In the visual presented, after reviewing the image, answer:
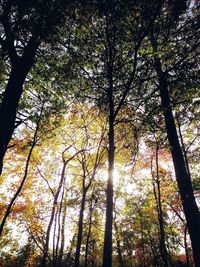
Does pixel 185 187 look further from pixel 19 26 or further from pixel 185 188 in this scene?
pixel 19 26

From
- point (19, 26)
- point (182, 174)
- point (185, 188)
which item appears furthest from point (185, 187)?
point (19, 26)

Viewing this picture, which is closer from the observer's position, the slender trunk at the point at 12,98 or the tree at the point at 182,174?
the slender trunk at the point at 12,98

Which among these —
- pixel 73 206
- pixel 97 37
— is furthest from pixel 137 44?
pixel 73 206

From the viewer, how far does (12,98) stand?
754cm

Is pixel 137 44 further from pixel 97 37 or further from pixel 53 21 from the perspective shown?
pixel 53 21

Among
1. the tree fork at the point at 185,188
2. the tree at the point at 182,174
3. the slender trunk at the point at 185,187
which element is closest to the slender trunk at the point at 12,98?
the tree at the point at 182,174

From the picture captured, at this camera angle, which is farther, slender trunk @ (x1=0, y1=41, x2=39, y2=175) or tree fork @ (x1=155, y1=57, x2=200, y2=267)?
tree fork @ (x1=155, y1=57, x2=200, y2=267)

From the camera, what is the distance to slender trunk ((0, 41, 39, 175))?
6.89 meters

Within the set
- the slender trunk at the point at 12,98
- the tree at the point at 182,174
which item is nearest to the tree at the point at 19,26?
the slender trunk at the point at 12,98

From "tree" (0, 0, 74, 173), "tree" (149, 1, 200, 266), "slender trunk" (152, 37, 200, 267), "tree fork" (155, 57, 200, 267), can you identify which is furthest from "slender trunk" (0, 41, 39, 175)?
"tree fork" (155, 57, 200, 267)

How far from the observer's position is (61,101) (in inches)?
407

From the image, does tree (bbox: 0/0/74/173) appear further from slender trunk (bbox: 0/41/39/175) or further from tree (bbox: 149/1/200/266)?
tree (bbox: 149/1/200/266)

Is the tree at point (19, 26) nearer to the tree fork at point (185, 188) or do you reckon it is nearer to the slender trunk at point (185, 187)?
the slender trunk at point (185, 187)

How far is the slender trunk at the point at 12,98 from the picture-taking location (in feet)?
22.6
